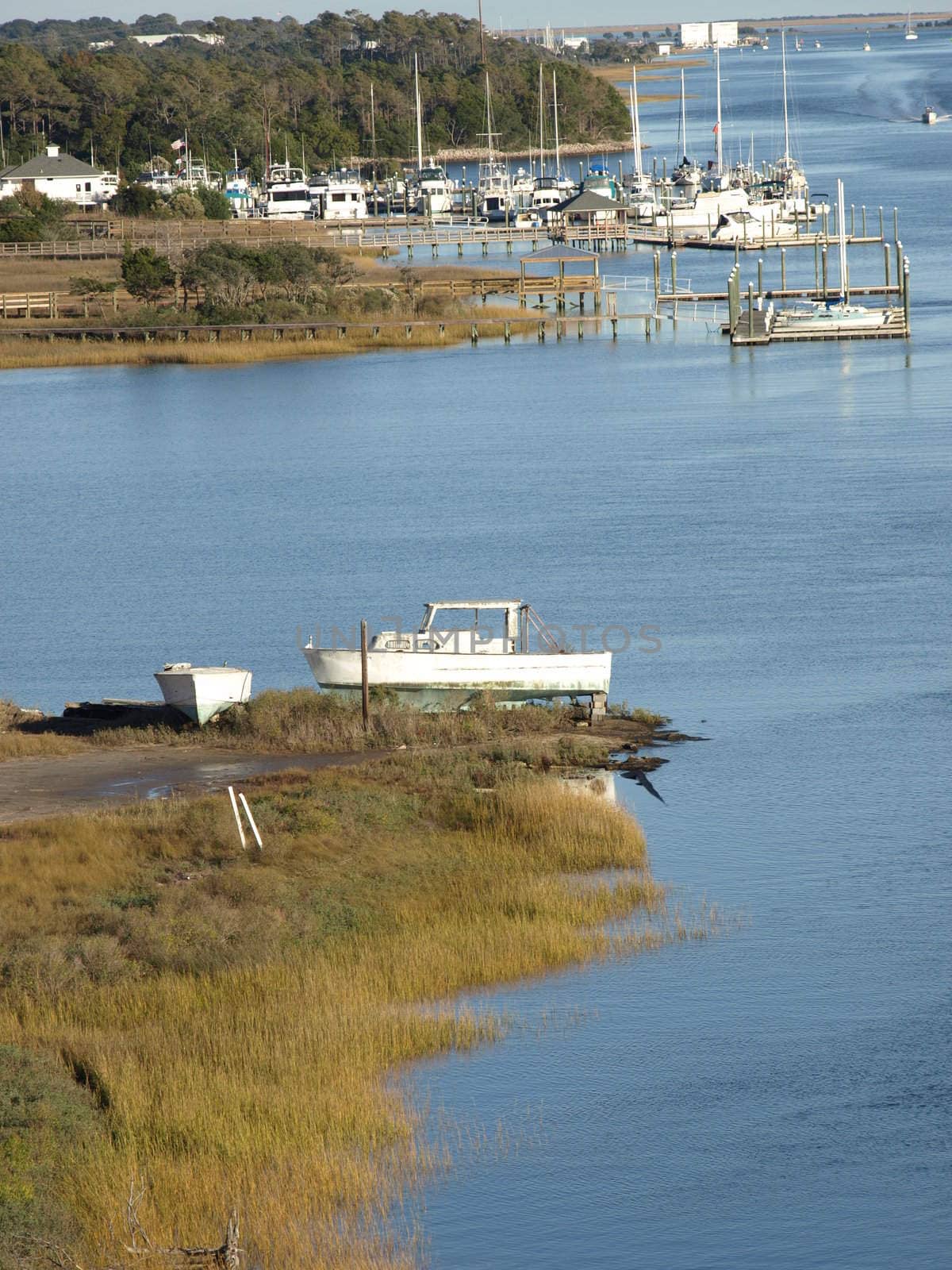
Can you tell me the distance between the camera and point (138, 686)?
110ft

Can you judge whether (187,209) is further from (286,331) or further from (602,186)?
(286,331)

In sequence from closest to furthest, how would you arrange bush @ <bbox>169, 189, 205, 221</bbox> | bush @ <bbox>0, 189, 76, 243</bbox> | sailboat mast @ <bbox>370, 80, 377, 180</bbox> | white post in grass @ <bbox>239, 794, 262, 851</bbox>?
1. white post in grass @ <bbox>239, 794, 262, 851</bbox>
2. bush @ <bbox>0, 189, 76, 243</bbox>
3. bush @ <bbox>169, 189, 205, 221</bbox>
4. sailboat mast @ <bbox>370, 80, 377, 180</bbox>

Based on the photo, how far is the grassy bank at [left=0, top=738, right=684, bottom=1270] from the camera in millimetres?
14789

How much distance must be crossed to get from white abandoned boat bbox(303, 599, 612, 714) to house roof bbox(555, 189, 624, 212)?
84553 millimetres

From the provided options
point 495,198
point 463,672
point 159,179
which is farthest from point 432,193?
point 463,672

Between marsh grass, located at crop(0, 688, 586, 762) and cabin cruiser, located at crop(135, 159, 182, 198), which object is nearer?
marsh grass, located at crop(0, 688, 586, 762)

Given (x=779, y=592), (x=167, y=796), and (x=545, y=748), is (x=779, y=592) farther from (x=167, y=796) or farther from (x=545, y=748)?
(x=167, y=796)

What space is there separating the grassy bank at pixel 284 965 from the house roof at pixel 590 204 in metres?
86.7

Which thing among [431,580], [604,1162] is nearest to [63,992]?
[604,1162]

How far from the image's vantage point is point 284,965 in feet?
62.6

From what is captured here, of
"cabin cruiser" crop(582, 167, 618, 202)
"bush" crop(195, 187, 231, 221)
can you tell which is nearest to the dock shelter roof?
"cabin cruiser" crop(582, 167, 618, 202)

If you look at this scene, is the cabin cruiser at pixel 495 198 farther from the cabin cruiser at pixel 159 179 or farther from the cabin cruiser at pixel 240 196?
the cabin cruiser at pixel 159 179

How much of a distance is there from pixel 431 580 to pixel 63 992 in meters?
23.4

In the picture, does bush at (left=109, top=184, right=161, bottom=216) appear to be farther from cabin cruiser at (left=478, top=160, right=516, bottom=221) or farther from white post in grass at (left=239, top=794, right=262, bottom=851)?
white post in grass at (left=239, top=794, right=262, bottom=851)
